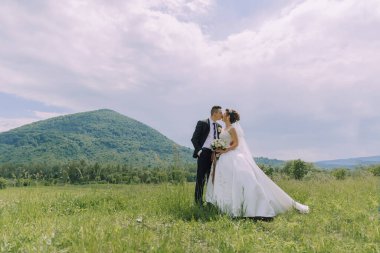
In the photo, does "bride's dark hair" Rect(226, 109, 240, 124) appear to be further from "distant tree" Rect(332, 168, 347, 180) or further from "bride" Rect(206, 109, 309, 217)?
"distant tree" Rect(332, 168, 347, 180)

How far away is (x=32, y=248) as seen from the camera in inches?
195

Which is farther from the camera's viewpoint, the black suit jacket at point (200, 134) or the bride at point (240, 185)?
the black suit jacket at point (200, 134)

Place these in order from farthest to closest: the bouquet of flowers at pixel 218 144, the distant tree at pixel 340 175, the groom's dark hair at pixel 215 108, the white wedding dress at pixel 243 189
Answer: the distant tree at pixel 340 175
the groom's dark hair at pixel 215 108
the bouquet of flowers at pixel 218 144
the white wedding dress at pixel 243 189

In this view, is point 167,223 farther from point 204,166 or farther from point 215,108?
point 215,108

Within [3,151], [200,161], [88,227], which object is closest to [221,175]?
[200,161]

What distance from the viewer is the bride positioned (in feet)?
28.1

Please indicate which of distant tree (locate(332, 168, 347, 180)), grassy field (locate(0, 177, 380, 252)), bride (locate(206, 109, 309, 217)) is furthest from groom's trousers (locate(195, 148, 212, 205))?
distant tree (locate(332, 168, 347, 180))

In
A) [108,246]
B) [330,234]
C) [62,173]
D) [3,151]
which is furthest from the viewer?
[3,151]

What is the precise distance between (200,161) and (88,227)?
4467 mm

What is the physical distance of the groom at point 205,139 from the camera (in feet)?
32.4

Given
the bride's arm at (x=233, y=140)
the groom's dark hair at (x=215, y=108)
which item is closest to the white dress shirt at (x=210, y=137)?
the groom's dark hair at (x=215, y=108)

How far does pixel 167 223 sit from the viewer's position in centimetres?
761

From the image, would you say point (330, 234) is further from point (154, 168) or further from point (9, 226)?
point (9, 226)

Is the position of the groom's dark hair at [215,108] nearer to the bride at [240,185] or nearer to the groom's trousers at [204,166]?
the bride at [240,185]
